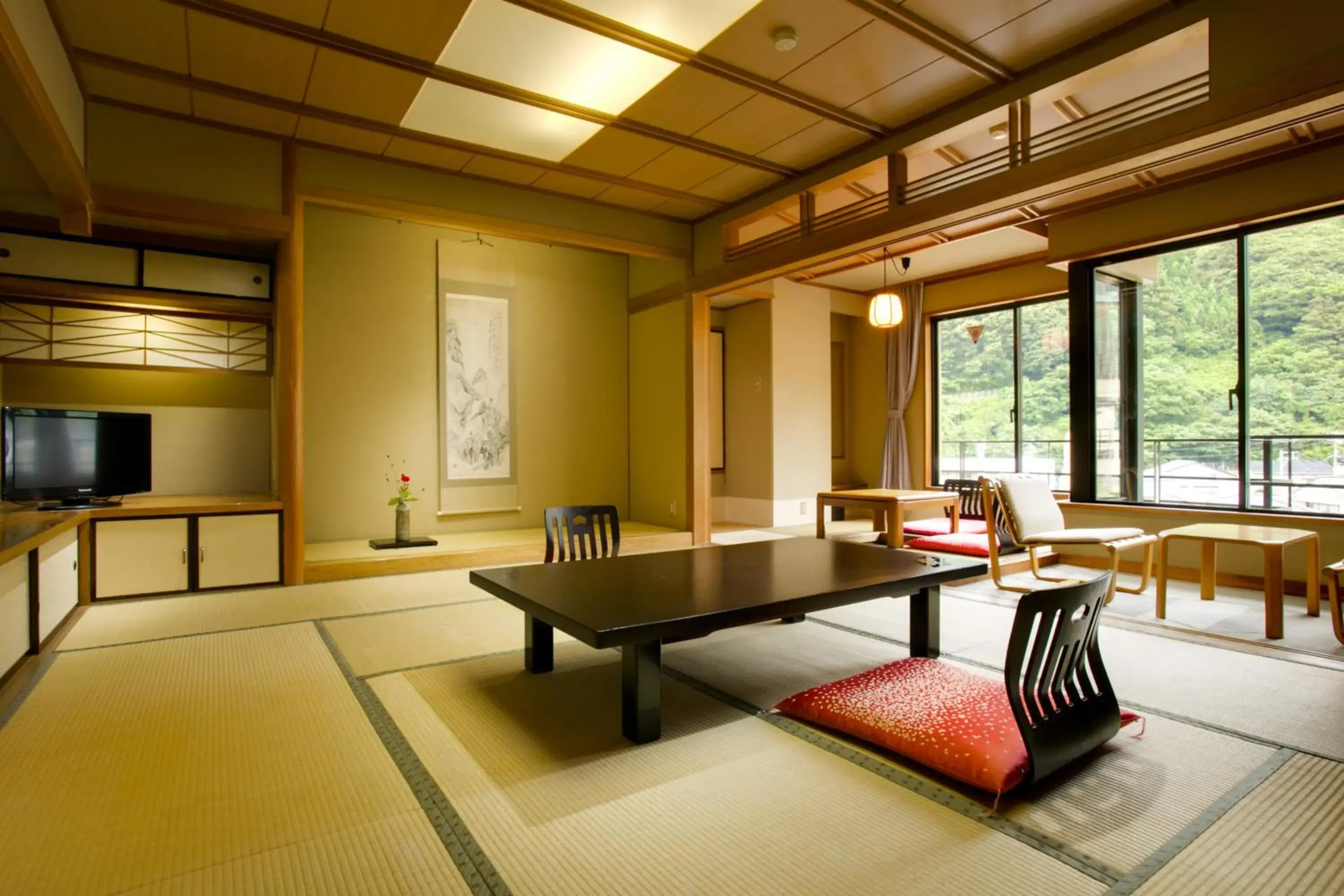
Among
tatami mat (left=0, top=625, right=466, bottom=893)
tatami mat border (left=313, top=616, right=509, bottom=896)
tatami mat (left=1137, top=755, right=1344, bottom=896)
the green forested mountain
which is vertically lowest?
tatami mat (left=1137, top=755, right=1344, bottom=896)

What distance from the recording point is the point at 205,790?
183 cm

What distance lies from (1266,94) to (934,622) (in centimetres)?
254

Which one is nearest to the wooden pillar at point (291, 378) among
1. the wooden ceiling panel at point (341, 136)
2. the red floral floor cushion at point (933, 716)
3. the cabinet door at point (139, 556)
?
the wooden ceiling panel at point (341, 136)

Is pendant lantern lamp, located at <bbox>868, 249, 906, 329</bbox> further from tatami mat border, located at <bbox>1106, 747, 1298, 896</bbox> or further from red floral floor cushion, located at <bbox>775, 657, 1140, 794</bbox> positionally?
tatami mat border, located at <bbox>1106, 747, 1298, 896</bbox>

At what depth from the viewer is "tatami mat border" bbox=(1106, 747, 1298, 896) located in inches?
56.3

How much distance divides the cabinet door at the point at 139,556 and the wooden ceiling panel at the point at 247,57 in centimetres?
256

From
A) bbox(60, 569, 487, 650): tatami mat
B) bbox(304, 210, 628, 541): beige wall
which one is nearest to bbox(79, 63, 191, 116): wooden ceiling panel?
bbox(304, 210, 628, 541): beige wall

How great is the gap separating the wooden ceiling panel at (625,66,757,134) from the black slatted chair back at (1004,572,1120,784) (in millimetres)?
3182

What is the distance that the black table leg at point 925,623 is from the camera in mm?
2859

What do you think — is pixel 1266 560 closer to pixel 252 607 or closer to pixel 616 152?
pixel 616 152

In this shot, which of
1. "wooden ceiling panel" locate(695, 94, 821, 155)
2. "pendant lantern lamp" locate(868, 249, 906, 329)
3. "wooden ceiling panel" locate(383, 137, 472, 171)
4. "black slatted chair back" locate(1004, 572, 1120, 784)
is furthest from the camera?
"pendant lantern lamp" locate(868, 249, 906, 329)

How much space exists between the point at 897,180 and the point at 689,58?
5.18ft

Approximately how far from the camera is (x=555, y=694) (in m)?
2.53

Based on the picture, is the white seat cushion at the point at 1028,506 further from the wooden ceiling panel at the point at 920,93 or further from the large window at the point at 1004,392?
the large window at the point at 1004,392
